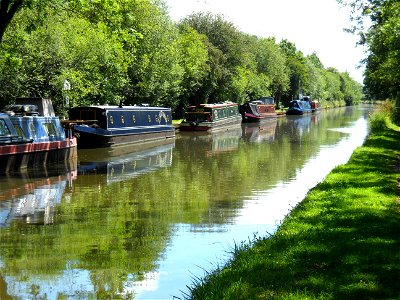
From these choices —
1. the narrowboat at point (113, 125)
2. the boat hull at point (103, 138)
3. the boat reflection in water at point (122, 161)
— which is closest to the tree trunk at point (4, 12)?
the boat reflection in water at point (122, 161)

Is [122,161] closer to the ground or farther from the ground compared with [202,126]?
closer to the ground

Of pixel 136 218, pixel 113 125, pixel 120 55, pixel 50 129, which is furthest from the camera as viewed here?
pixel 120 55

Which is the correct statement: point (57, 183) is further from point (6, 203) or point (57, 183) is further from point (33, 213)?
point (33, 213)

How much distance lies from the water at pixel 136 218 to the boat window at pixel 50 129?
160 cm

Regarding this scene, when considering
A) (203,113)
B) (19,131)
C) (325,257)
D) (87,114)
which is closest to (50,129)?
(19,131)

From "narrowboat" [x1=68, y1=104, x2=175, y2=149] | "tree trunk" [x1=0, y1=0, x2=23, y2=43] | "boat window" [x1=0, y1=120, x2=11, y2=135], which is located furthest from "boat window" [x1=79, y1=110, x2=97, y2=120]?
"tree trunk" [x1=0, y1=0, x2=23, y2=43]

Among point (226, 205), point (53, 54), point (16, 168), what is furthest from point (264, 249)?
point (53, 54)

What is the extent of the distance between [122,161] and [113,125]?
5.58 m

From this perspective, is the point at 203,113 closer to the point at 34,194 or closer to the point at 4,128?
the point at 4,128

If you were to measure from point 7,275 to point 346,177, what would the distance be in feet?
27.8

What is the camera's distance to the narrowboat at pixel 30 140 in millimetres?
18328

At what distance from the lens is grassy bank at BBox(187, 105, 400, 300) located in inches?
214

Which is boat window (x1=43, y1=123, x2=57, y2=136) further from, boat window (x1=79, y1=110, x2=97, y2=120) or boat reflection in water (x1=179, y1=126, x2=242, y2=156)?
boat reflection in water (x1=179, y1=126, x2=242, y2=156)

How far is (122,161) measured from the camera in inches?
904
